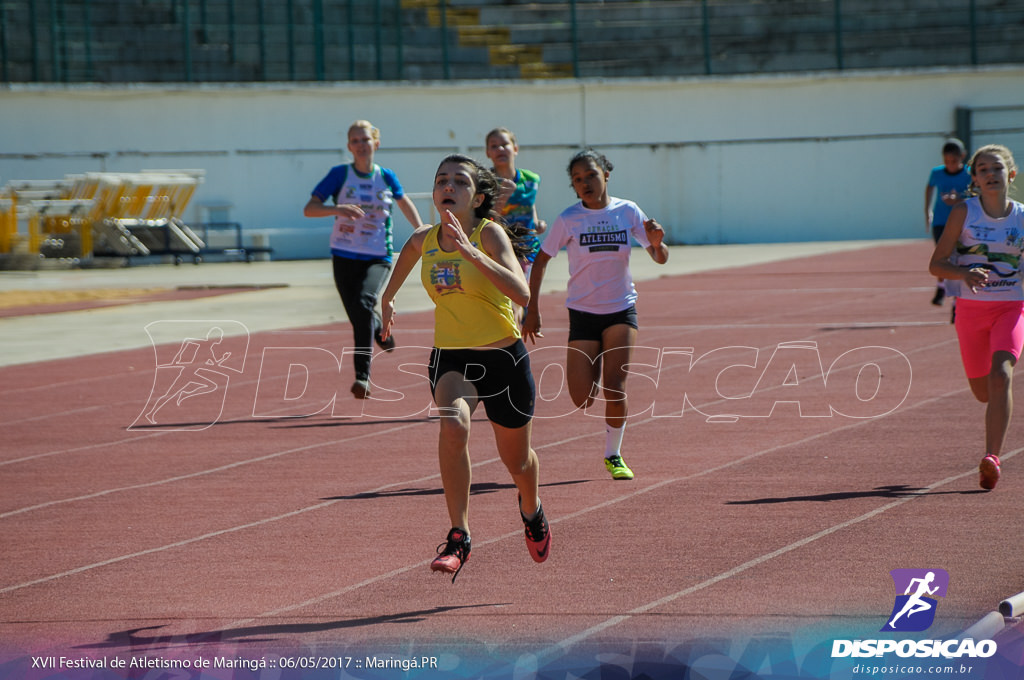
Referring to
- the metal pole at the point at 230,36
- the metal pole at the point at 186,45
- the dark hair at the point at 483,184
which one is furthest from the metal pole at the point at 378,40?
the dark hair at the point at 483,184

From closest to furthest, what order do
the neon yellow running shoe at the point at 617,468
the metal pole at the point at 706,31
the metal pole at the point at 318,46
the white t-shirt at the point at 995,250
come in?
the white t-shirt at the point at 995,250
the neon yellow running shoe at the point at 617,468
the metal pole at the point at 318,46
the metal pole at the point at 706,31

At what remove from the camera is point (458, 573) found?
620 centimetres

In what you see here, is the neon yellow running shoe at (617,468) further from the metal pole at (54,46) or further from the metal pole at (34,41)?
the metal pole at (54,46)

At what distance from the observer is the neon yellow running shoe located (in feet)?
27.3

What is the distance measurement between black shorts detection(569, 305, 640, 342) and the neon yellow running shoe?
80 cm

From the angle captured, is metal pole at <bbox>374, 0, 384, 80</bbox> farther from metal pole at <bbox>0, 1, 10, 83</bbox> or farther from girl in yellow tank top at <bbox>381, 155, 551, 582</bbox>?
girl in yellow tank top at <bbox>381, 155, 551, 582</bbox>

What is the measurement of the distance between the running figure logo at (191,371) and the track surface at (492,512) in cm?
7

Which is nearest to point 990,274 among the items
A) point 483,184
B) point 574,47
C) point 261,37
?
point 483,184

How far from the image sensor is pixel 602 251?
8703 millimetres

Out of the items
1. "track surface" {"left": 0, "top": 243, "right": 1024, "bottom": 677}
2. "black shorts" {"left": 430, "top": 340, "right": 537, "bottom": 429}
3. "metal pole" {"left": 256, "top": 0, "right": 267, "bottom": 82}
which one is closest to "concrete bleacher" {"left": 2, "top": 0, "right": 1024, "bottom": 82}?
"metal pole" {"left": 256, "top": 0, "right": 267, "bottom": 82}

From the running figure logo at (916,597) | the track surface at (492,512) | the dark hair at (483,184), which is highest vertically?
the dark hair at (483,184)

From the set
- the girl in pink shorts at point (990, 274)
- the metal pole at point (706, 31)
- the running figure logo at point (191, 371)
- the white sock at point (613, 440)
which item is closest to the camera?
the girl in pink shorts at point (990, 274)

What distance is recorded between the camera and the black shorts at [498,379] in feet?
20.1

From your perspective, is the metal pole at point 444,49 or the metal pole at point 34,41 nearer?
the metal pole at point 34,41
